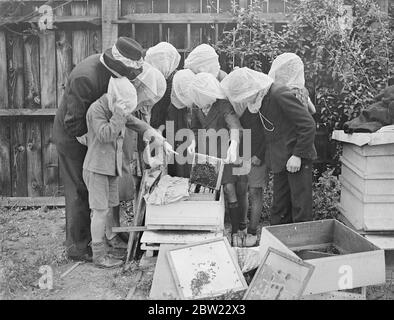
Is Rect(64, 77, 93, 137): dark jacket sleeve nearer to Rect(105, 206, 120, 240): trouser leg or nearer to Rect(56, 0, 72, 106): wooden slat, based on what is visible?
Rect(105, 206, 120, 240): trouser leg

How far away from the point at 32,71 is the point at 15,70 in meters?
0.21

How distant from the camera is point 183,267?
4008 mm

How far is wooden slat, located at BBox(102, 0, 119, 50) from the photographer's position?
20.8 feet

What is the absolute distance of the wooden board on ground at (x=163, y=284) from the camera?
3.88 metres

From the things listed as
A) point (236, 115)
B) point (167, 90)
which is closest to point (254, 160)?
point (236, 115)

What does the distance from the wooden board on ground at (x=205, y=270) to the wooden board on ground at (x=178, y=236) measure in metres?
0.36

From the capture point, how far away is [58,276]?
448 centimetres

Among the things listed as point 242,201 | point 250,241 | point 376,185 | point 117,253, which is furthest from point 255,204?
point 117,253

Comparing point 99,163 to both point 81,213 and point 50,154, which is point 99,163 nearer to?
point 81,213

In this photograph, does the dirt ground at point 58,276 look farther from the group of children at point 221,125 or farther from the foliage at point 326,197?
the foliage at point 326,197

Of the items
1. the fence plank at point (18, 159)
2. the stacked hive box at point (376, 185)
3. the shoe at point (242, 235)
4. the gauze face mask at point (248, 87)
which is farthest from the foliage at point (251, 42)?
the fence plank at point (18, 159)

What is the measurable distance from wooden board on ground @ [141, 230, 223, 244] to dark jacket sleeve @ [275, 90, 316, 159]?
Result: 3.40 feet

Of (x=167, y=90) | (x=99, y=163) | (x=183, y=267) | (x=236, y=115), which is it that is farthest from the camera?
(x=167, y=90)
